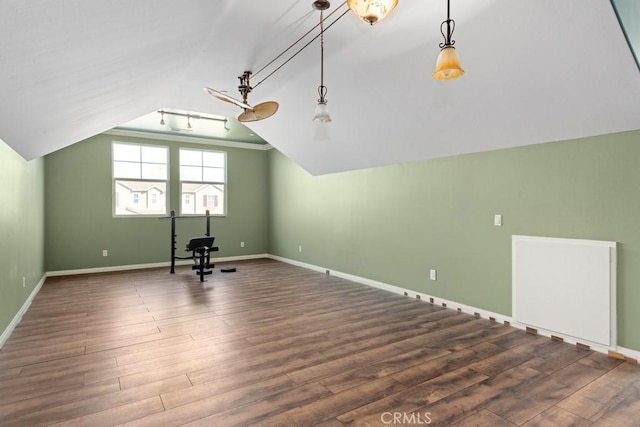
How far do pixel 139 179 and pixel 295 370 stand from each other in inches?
246

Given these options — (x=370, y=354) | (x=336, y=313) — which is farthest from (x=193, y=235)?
(x=370, y=354)

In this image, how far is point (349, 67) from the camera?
11.0 feet

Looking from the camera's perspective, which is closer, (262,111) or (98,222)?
(262,111)

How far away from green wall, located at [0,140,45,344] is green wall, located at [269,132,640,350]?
451cm

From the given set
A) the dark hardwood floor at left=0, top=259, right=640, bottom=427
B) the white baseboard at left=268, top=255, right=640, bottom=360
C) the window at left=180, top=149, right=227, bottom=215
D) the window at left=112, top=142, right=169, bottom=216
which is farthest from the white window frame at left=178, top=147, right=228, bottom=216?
the dark hardwood floor at left=0, top=259, right=640, bottom=427

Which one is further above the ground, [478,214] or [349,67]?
[349,67]

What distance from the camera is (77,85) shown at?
2.49 m

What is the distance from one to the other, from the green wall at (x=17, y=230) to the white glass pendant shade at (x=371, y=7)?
3.55 m

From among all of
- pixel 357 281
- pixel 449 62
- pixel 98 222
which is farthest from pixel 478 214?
pixel 98 222

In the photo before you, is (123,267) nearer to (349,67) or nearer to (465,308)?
(349,67)

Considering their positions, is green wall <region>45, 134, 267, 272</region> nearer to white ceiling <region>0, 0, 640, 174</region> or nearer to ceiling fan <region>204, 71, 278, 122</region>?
white ceiling <region>0, 0, 640, 174</region>

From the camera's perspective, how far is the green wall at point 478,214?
2922mm

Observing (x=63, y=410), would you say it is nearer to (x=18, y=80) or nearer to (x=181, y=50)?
(x=18, y=80)

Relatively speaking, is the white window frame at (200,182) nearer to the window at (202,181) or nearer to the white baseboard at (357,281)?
the window at (202,181)
